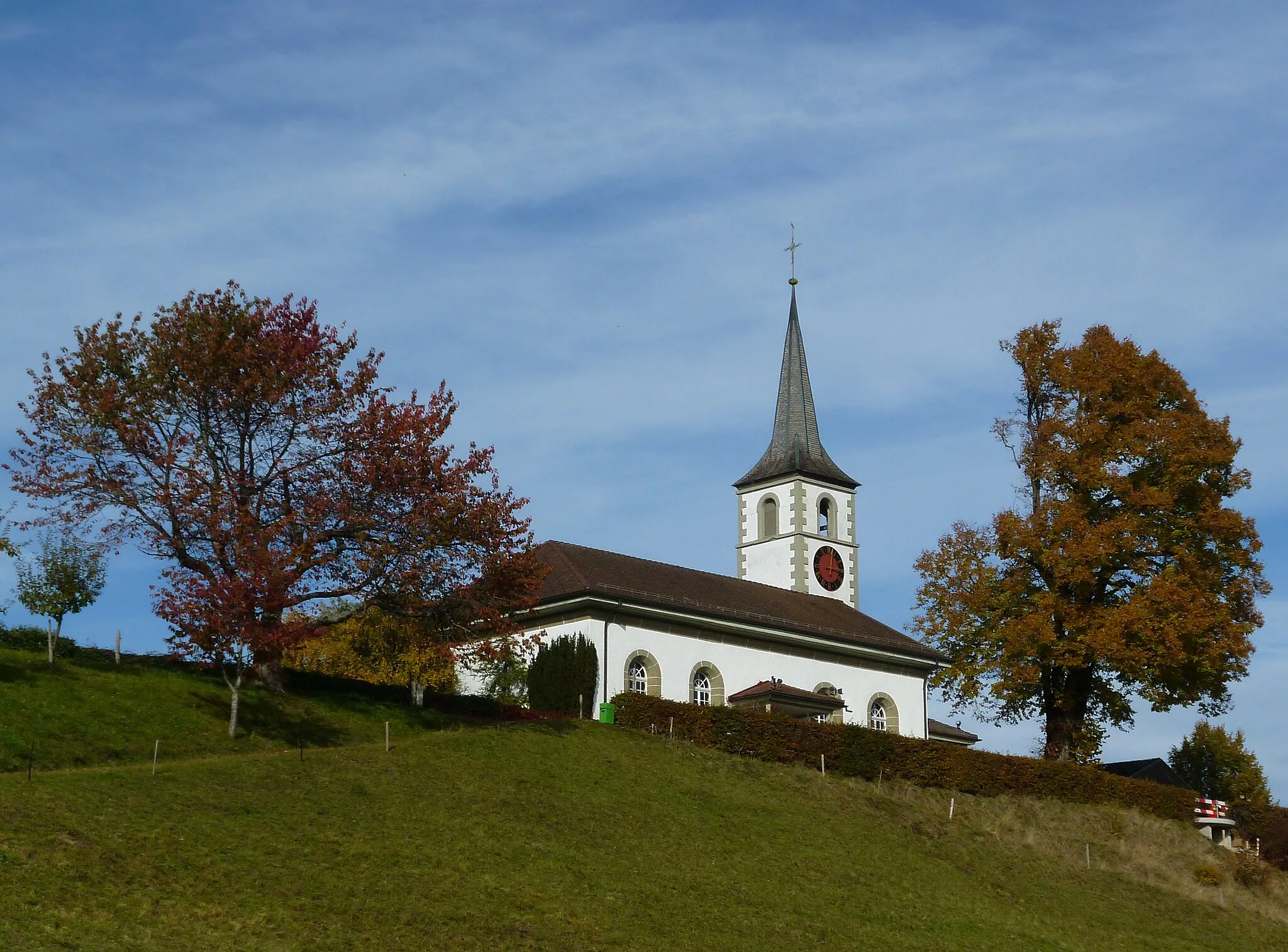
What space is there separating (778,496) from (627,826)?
31.0 metres

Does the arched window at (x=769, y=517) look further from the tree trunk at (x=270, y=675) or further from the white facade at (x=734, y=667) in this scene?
the tree trunk at (x=270, y=675)

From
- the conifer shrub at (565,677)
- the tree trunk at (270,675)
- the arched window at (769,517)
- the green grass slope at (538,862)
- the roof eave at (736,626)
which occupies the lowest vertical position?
the green grass slope at (538,862)

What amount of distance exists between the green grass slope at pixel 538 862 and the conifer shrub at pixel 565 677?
3450 millimetres

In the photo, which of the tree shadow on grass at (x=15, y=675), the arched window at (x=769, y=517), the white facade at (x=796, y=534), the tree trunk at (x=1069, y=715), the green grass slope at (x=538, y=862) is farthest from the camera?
the arched window at (x=769, y=517)

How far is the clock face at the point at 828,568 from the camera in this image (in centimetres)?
6025

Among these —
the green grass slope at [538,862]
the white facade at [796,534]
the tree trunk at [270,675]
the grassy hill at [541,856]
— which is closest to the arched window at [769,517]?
the white facade at [796,534]

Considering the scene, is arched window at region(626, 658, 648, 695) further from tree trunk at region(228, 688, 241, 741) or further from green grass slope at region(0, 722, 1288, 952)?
tree trunk at region(228, 688, 241, 741)

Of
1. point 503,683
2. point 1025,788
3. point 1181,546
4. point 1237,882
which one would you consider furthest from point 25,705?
point 1181,546

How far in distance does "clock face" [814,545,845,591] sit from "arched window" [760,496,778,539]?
219 centimetres

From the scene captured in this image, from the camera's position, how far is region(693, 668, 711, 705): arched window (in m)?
48.5

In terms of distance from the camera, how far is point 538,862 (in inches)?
1094

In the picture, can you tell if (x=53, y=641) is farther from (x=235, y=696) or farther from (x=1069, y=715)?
(x=1069, y=715)

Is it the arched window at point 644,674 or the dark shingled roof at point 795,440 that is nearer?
the arched window at point 644,674

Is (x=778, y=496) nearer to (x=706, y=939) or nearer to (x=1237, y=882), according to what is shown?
(x=1237, y=882)
